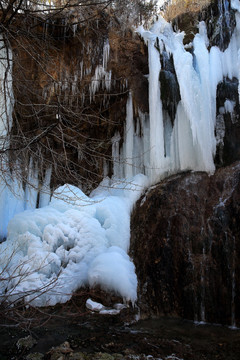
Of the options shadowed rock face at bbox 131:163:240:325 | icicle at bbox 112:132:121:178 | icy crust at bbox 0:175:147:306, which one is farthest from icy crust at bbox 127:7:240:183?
icy crust at bbox 0:175:147:306

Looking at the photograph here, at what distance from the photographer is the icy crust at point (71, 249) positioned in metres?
4.51

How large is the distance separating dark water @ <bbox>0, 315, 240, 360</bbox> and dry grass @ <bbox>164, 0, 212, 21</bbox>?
6.66 meters

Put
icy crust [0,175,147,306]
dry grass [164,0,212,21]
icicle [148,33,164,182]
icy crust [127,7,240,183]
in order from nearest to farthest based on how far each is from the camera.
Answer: icy crust [0,175,147,306] → icy crust [127,7,240,183] → icicle [148,33,164,182] → dry grass [164,0,212,21]

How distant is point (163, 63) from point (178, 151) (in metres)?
1.89

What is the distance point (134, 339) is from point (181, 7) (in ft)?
23.8

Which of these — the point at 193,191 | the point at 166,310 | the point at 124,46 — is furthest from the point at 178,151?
the point at 166,310

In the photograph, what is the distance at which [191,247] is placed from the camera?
15.8 ft

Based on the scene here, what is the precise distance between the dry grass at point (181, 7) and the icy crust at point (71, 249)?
4.70 m

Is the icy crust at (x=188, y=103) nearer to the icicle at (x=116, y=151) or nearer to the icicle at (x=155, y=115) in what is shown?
the icicle at (x=155, y=115)

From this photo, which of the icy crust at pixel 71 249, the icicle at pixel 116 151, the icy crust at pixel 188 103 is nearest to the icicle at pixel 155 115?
the icy crust at pixel 188 103

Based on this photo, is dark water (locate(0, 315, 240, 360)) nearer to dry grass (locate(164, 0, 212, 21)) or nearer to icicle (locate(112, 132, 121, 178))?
icicle (locate(112, 132, 121, 178))

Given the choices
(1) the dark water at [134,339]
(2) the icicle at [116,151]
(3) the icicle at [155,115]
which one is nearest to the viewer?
(1) the dark water at [134,339]

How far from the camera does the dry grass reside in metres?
6.77

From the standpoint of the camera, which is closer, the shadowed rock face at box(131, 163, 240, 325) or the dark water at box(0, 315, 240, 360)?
the dark water at box(0, 315, 240, 360)
